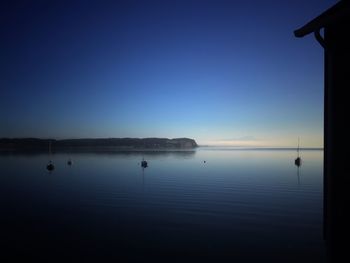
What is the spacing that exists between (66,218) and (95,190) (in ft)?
46.2

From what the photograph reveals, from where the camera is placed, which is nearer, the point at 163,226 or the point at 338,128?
the point at 338,128

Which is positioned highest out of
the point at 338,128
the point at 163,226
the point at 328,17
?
the point at 328,17

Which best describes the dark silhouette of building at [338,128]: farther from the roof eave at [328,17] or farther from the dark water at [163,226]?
the dark water at [163,226]

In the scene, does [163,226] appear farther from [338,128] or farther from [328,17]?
[328,17]

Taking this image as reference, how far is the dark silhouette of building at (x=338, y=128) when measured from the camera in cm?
572

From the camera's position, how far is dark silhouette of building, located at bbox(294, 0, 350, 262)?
5.72 meters

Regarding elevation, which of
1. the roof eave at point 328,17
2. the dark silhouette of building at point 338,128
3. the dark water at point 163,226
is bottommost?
the dark water at point 163,226

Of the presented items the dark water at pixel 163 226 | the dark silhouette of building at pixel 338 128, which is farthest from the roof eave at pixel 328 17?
the dark water at pixel 163 226

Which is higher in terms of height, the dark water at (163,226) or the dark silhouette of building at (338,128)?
the dark silhouette of building at (338,128)

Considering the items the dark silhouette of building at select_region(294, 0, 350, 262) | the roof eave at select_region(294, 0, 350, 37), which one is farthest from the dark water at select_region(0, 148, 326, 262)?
the roof eave at select_region(294, 0, 350, 37)

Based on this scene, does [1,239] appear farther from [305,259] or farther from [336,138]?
[336,138]

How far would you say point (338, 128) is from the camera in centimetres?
581

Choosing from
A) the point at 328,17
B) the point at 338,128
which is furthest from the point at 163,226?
the point at 328,17

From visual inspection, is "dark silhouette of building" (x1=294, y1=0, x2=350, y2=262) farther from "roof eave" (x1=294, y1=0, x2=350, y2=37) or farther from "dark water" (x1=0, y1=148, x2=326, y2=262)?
"dark water" (x1=0, y1=148, x2=326, y2=262)
